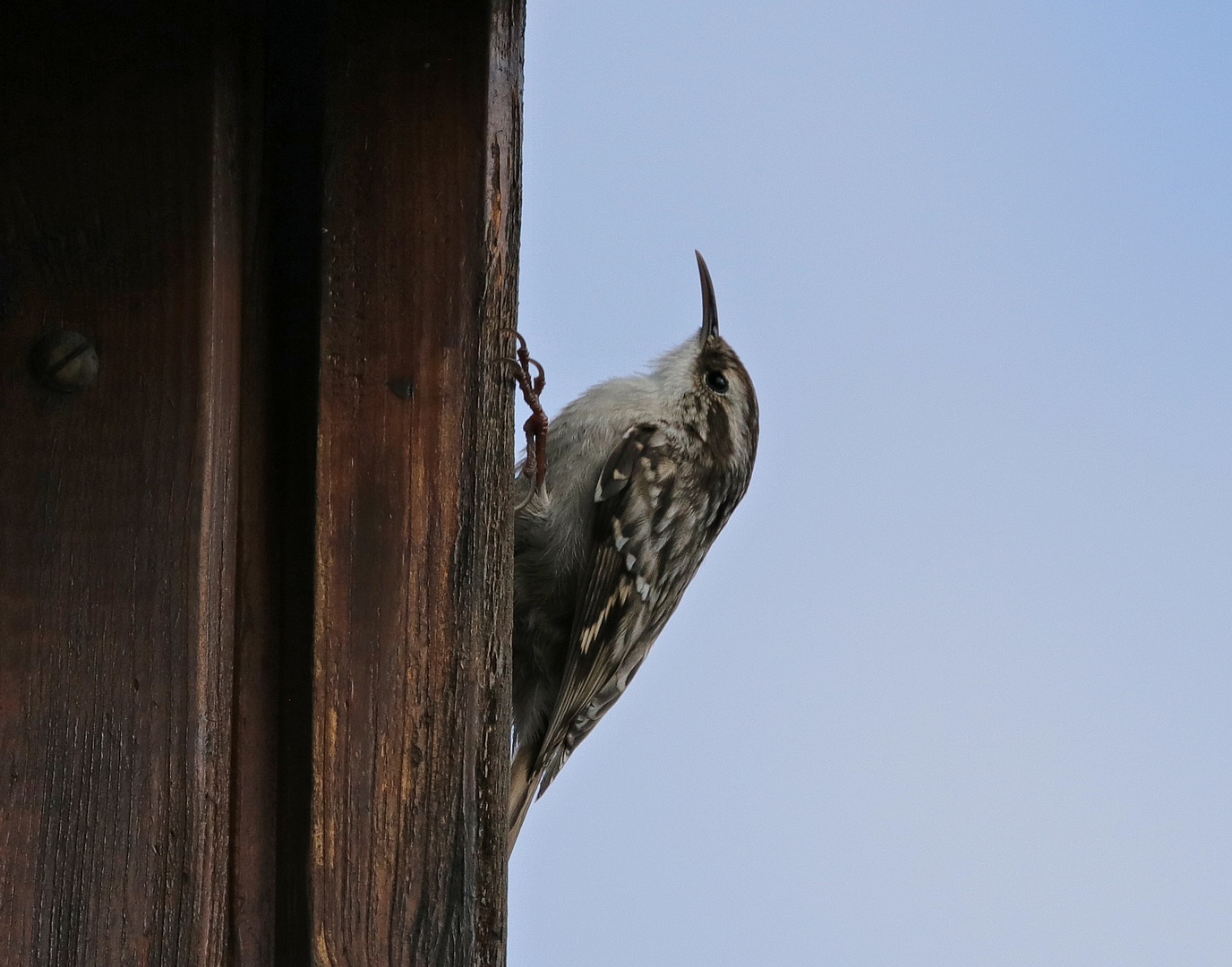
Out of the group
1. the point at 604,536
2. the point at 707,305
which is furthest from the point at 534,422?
the point at 707,305

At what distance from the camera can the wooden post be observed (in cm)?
139

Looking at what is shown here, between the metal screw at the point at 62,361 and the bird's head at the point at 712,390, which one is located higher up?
the bird's head at the point at 712,390

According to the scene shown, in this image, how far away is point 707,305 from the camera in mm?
3623

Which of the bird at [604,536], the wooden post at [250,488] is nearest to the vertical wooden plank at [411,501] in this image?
the wooden post at [250,488]

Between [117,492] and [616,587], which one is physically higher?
[616,587]

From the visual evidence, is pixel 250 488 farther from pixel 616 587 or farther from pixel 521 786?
pixel 616 587

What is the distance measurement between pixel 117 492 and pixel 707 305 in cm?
236

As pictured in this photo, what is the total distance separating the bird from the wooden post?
130cm

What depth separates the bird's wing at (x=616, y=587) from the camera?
2.94m

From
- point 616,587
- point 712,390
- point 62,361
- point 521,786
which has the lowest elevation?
point 521,786

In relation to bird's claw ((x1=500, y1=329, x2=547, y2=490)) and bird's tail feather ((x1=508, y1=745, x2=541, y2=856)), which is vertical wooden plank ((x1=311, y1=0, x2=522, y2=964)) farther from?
bird's tail feather ((x1=508, y1=745, x2=541, y2=856))

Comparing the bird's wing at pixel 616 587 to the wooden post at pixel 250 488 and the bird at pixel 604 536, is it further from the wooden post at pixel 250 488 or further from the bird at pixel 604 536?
the wooden post at pixel 250 488

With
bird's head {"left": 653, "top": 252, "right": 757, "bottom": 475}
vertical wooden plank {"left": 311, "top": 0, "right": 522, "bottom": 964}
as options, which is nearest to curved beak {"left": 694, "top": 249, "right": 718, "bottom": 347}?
bird's head {"left": 653, "top": 252, "right": 757, "bottom": 475}

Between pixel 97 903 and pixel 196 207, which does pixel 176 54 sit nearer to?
pixel 196 207
